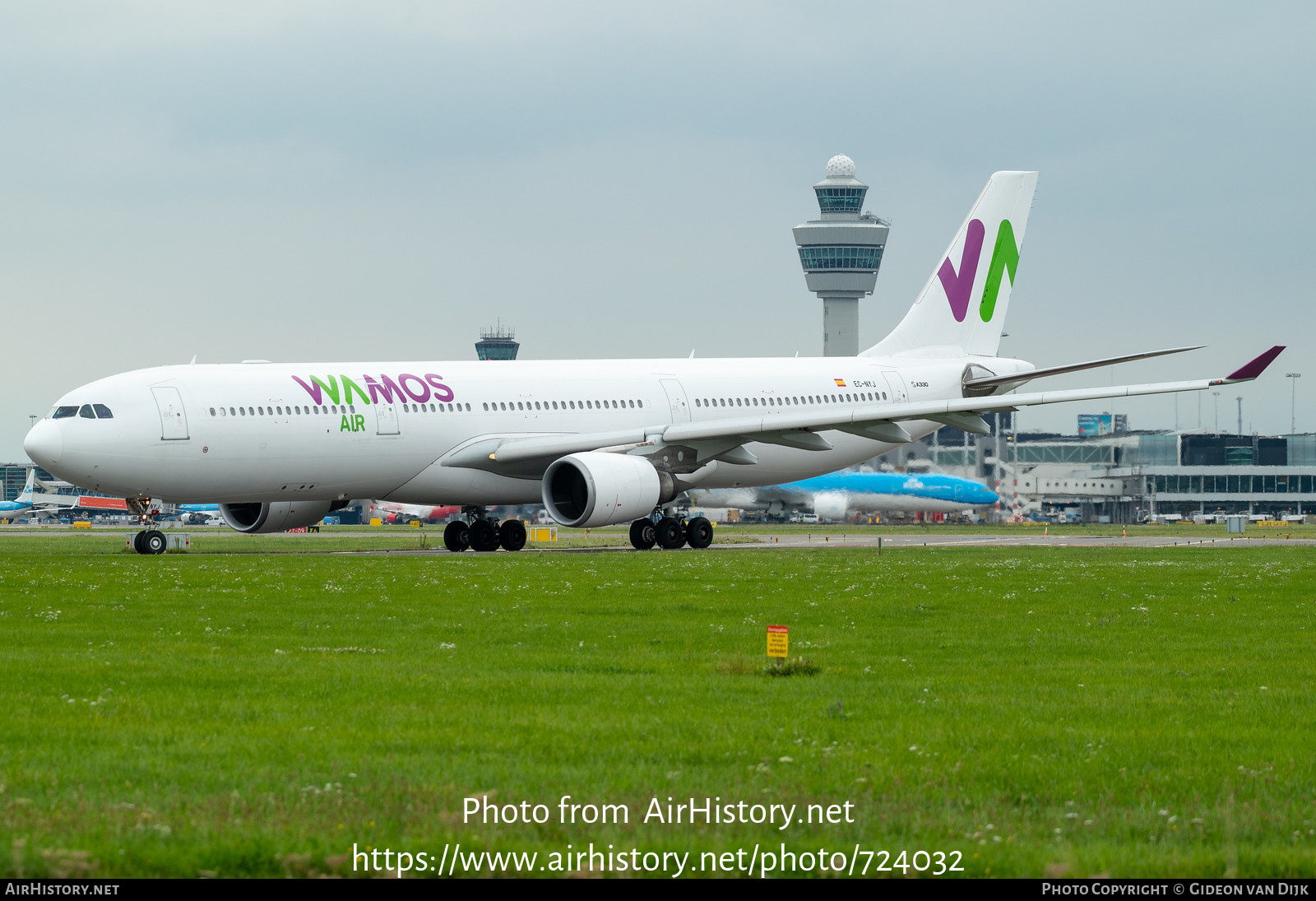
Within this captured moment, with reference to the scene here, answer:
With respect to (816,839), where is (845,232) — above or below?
above

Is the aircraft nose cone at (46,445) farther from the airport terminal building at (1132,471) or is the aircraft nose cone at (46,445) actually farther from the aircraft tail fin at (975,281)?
the airport terminal building at (1132,471)

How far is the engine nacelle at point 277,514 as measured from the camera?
38469 mm

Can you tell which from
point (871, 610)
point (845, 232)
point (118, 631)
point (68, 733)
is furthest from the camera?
point (845, 232)

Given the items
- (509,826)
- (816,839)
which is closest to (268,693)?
(509,826)

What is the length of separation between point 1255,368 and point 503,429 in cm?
1740

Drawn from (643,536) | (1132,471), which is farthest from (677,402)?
(1132,471)

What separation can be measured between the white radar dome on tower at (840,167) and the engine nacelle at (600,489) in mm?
141681

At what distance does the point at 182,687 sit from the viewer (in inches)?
501

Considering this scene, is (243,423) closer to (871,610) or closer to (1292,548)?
(871,610)

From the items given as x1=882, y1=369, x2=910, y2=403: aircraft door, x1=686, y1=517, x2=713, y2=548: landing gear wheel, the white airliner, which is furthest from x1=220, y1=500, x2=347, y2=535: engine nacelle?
x1=882, y1=369, x2=910, y2=403: aircraft door

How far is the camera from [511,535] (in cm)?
4009

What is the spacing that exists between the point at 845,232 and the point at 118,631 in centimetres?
15894

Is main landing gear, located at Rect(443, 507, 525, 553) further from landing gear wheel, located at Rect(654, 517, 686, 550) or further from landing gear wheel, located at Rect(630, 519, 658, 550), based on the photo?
landing gear wheel, located at Rect(654, 517, 686, 550)

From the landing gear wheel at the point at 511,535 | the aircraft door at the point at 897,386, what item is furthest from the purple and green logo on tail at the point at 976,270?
the landing gear wheel at the point at 511,535
